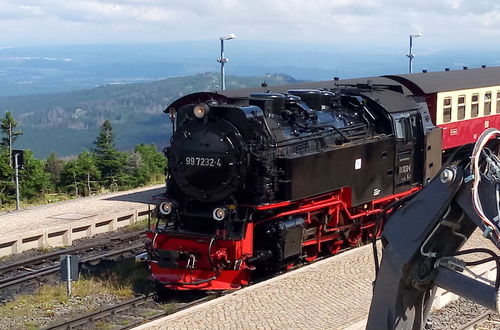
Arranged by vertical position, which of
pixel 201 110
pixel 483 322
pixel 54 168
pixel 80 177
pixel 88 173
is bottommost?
pixel 54 168

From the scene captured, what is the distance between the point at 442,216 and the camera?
233 inches

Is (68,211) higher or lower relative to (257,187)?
lower

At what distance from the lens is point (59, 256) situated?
16141 mm

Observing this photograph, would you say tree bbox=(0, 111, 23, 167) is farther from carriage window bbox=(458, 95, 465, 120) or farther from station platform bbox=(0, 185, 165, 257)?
carriage window bbox=(458, 95, 465, 120)

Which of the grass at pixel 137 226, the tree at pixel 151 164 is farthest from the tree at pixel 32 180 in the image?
the grass at pixel 137 226

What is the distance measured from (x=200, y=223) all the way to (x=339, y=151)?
3.07m

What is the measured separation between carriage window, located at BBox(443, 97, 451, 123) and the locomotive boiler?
7006 mm

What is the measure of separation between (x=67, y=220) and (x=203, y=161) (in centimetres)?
822

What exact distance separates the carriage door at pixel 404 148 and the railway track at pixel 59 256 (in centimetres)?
636

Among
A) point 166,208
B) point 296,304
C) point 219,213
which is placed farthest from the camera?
point 166,208

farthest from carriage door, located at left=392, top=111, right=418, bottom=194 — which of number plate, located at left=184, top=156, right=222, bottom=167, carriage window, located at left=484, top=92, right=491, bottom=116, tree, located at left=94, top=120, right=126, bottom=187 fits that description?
tree, located at left=94, top=120, right=126, bottom=187

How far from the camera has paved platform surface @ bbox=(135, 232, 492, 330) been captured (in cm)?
1004

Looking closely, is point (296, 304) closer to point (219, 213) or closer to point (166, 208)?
point (219, 213)

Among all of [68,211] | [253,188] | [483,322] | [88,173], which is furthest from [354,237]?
[88,173]
